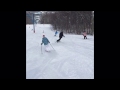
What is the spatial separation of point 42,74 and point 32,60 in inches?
92.5

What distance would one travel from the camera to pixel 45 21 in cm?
3888

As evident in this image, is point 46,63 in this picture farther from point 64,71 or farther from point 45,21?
point 45,21

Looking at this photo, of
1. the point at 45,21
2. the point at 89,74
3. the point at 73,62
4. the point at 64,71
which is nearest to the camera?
the point at 89,74

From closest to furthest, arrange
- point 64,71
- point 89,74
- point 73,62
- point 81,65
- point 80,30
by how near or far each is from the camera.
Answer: point 89,74, point 64,71, point 81,65, point 73,62, point 80,30

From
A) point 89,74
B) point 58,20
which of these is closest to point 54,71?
point 89,74

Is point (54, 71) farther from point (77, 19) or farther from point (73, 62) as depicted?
point (77, 19)

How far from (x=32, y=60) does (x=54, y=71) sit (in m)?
2.26

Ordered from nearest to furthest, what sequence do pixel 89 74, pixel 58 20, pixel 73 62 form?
pixel 89 74
pixel 73 62
pixel 58 20

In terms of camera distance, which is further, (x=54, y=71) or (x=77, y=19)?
(x=77, y=19)
